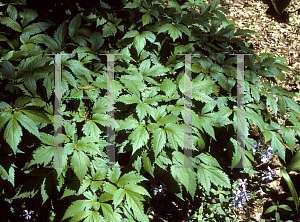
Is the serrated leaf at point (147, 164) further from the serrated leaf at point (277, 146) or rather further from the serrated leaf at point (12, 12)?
the serrated leaf at point (12, 12)

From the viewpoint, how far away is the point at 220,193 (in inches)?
104

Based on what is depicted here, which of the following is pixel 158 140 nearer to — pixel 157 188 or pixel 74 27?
pixel 157 188

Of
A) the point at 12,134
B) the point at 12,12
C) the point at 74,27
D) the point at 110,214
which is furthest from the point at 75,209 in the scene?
the point at 12,12

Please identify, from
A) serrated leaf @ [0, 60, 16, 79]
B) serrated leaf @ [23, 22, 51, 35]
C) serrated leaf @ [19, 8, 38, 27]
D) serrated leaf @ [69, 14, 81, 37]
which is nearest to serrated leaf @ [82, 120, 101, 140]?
serrated leaf @ [0, 60, 16, 79]

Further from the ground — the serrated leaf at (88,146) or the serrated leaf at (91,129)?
the serrated leaf at (91,129)

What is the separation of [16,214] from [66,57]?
167cm

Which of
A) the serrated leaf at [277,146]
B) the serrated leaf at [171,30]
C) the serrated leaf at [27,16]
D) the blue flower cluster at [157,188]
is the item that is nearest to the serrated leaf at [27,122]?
the serrated leaf at [27,16]

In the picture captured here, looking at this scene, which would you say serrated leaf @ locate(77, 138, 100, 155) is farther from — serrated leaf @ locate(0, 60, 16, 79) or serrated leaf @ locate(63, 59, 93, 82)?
serrated leaf @ locate(0, 60, 16, 79)

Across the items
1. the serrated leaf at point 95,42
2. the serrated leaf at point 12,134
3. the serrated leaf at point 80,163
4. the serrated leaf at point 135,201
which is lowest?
the serrated leaf at point 135,201

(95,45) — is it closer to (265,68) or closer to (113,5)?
(113,5)

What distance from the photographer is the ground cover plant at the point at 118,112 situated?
1.68 metres

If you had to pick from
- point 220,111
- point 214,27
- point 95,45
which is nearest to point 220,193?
point 220,111

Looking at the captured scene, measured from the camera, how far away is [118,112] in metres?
2.01

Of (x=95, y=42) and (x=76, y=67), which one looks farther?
(x=95, y=42)
